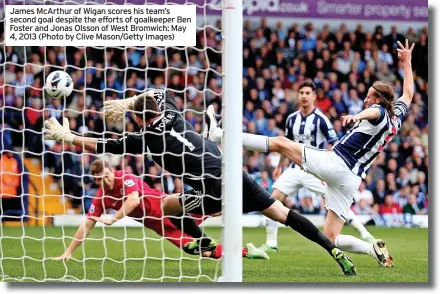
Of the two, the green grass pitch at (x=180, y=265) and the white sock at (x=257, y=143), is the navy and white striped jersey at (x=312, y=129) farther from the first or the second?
the white sock at (x=257, y=143)

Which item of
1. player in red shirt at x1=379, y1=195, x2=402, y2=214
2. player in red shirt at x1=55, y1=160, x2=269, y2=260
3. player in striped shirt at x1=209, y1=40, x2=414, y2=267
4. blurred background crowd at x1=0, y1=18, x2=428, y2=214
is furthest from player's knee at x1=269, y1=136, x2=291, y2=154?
player in red shirt at x1=379, y1=195, x2=402, y2=214

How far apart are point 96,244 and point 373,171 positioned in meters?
6.39

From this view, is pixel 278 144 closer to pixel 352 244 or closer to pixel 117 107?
pixel 352 244

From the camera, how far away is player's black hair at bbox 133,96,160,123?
7812 mm

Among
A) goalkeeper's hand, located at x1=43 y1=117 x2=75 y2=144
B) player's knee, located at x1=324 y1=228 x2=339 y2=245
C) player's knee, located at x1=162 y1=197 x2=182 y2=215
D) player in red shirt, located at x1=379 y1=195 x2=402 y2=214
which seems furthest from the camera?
player in red shirt, located at x1=379 y1=195 x2=402 y2=214

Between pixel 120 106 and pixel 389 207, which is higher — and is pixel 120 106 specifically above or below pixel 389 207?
above

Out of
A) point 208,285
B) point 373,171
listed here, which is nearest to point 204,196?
point 208,285

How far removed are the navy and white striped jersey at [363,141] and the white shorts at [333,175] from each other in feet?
0.25

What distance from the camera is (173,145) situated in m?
7.94

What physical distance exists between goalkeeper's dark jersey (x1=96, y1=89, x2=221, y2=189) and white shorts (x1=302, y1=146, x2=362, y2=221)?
0.97 meters

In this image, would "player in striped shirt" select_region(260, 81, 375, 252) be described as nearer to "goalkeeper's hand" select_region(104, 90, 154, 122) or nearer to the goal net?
the goal net

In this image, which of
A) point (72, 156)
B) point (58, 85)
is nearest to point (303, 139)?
point (58, 85)

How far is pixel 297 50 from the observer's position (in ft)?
Answer: 59.9

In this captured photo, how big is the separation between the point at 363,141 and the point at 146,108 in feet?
6.94
